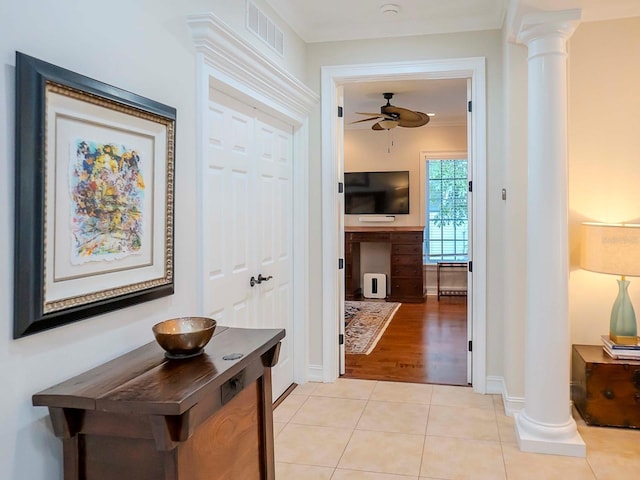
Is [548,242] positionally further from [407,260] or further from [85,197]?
[407,260]


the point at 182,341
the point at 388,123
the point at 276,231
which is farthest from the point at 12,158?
the point at 388,123

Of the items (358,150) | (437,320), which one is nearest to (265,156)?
(437,320)

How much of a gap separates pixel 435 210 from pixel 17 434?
7420 mm

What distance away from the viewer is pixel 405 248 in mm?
7660

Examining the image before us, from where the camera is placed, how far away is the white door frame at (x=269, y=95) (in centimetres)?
239

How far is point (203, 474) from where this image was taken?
157 centimetres

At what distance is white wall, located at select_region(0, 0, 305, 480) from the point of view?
1.37m

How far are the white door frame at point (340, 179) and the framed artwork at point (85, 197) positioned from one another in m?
1.94

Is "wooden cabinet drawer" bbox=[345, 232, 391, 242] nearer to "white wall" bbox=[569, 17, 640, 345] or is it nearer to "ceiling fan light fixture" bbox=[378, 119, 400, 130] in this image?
"ceiling fan light fixture" bbox=[378, 119, 400, 130]

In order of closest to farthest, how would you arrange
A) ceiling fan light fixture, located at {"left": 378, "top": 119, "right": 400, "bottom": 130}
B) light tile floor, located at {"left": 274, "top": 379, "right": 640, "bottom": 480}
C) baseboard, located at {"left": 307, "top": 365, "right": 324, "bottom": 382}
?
light tile floor, located at {"left": 274, "top": 379, "right": 640, "bottom": 480}, baseboard, located at {"left": 307, "top": 365, "right": 324, "bottom": 382}, ceiling fan light fixture, located at {"left": 378, "top": 119, "right": 400, "bottom": 130}

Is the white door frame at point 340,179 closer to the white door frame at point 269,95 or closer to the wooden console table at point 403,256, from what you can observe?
the white door frame at point 269,95

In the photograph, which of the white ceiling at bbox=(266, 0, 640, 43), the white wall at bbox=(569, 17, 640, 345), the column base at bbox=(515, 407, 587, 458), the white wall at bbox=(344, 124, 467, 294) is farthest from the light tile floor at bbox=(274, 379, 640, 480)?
the white wall at bbox=(344, 124, 467, 294)

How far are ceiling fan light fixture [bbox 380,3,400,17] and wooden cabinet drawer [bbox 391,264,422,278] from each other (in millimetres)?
4622

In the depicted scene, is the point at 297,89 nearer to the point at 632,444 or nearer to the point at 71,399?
the point at 71,399
